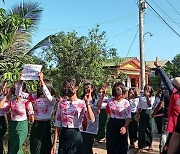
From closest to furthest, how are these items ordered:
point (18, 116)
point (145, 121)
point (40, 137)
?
point (40, 137) < point (18, 116) < point (145, 121)

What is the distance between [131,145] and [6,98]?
160 inches

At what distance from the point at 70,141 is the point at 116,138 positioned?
1292 millimetres

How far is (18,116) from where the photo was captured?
6.64m

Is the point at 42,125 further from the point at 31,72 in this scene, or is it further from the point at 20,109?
the point at 31,72

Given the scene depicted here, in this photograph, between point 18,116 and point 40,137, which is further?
point 18,116

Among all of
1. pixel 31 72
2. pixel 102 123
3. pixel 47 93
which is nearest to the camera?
pixel 31 72

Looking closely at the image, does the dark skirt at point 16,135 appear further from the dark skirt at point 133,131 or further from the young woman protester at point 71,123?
the dark skirt at point 133,131

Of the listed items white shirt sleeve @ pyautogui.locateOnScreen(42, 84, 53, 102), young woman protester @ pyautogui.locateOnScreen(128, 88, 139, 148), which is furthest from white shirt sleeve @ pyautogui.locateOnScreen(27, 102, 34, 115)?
young woman protester @ pyautogui.locateOnScreen(128, 88, 139, 148)

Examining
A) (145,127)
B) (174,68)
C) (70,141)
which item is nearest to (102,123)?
(145,127)

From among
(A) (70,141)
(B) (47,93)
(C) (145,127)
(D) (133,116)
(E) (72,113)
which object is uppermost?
(B) (47,93)

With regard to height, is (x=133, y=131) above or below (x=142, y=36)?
below

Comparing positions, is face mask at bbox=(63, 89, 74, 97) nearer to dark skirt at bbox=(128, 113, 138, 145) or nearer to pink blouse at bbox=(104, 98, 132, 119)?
pink blouse at bbox=(104, 98, 132, 119)

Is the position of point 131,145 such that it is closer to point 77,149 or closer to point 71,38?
point 77,149

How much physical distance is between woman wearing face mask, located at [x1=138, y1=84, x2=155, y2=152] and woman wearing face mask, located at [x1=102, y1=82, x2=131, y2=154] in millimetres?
2946
